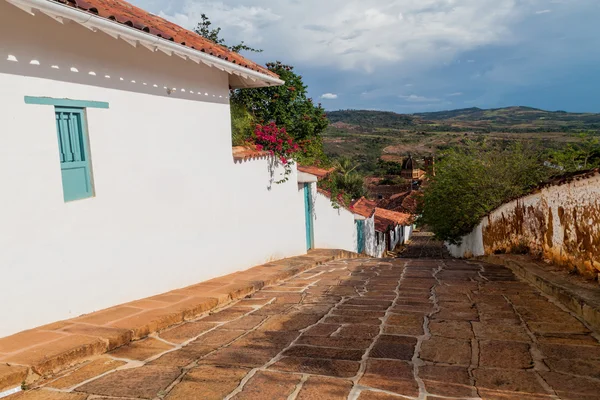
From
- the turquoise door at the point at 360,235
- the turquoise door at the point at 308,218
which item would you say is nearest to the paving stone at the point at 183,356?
the turquoise door at the point at 308,218

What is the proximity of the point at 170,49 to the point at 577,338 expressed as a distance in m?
4.94

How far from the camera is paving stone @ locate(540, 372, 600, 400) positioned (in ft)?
9.14

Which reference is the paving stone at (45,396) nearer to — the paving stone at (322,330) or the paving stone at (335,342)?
the paving stone at (335,342)

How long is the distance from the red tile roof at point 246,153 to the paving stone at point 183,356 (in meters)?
3.97

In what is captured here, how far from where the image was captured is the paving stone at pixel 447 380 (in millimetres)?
2862

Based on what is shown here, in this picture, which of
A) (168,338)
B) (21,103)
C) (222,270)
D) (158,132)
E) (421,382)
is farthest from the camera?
(222,270)

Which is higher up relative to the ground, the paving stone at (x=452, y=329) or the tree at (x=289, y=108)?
the tree at (x=289, y=108)

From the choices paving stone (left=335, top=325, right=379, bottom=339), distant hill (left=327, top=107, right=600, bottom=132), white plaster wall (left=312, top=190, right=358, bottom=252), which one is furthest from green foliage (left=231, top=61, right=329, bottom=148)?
distant hill (left=327, top=107, right=600, bottom=132)

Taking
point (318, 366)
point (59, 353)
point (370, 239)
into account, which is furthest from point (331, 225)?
point (59, 353)

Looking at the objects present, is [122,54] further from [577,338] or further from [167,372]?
[577,338]

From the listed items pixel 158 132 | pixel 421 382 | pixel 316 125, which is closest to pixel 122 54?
pixel 158 132

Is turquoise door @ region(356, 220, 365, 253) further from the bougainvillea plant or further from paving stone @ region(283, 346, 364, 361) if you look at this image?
paving stone @ region(283, 346, 364, 361)

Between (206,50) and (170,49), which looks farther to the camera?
(206,50)

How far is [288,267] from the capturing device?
801 centimetres
